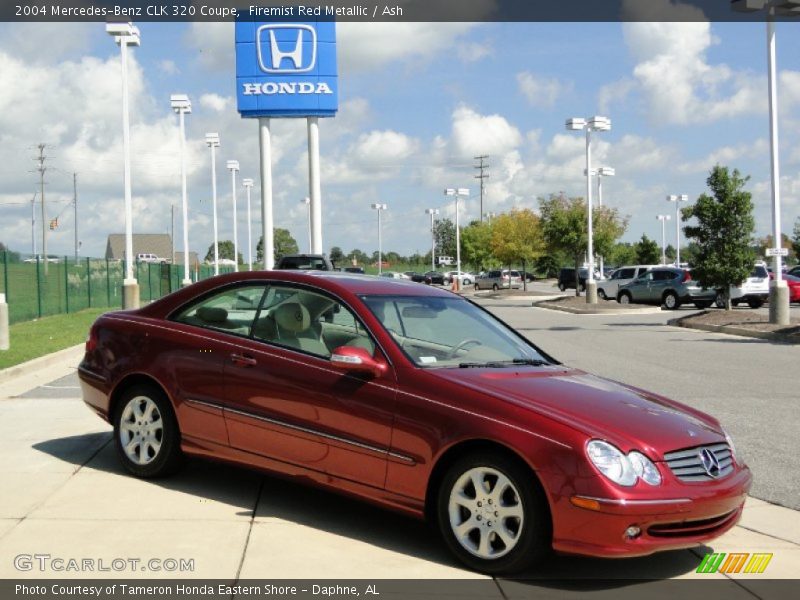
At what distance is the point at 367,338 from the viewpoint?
19.6 feet

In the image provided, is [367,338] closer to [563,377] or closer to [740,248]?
[563,377]

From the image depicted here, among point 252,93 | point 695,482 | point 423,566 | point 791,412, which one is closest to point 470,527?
point 423,566

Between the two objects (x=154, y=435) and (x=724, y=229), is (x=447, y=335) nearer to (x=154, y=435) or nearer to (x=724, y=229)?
(x=154, y=435)

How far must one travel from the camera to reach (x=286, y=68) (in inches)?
1559

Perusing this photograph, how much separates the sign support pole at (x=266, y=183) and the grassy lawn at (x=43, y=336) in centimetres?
1359

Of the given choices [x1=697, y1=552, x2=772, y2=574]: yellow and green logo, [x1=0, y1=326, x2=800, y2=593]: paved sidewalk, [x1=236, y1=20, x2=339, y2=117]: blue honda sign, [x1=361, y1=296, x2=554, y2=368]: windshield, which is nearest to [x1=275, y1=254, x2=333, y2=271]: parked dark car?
[x1=236, y1=20, x2=339, y2=117]: blue honda sign

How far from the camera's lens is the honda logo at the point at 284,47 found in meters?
39.0

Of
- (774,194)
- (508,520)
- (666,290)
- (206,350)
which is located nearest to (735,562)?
(508,520)

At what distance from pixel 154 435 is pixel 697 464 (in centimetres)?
374

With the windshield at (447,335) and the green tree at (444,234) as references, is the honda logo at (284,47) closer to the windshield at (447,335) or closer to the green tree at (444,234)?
the windshield at (447,335)

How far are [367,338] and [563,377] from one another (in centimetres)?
124

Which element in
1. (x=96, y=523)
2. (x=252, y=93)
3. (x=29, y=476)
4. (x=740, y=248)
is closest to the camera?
(x=96, y=523)

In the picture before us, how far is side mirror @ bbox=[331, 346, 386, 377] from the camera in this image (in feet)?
18.4

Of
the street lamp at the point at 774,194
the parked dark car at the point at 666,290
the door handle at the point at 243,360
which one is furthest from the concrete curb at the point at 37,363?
the parked dark car at the point at 666,290
